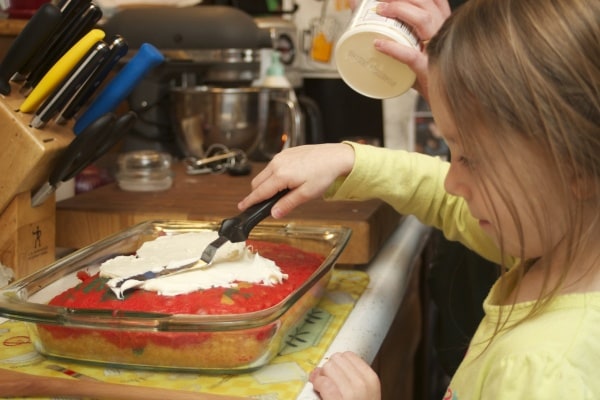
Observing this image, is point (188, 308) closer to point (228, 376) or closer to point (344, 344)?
point (228, 376)

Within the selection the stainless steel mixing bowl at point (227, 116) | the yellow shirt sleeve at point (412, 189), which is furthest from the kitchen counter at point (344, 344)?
the stainless steel mixing bowl at point (227, 116)

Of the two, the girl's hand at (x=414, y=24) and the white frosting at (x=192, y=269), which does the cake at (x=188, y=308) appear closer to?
the white frosting at (x=192, y=269)

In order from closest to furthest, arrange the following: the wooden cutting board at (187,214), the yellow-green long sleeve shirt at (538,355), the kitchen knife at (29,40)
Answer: the yellow-green long sleeve shirt at (538,355), the kitchen knife at (29,40), the wooden cutting board at (187,214)

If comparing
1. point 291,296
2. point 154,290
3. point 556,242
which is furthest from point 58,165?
point 556,242

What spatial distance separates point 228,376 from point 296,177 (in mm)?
249

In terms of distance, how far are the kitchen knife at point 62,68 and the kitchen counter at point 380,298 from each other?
421 mm

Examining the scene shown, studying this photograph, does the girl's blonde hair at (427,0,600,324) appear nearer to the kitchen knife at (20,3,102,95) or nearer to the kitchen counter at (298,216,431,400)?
the kitchen counter at (298,216,431,400)

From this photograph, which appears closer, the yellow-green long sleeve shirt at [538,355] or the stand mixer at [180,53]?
the yellow-green long sleeve shirt at [538,355]

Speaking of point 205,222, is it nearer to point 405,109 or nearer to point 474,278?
point 474,278

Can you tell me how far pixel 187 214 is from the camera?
3.56 feet

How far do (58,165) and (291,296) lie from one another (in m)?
0.37

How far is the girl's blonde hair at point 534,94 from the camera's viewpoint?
0.63 m

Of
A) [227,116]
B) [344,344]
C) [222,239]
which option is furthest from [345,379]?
[227,116]

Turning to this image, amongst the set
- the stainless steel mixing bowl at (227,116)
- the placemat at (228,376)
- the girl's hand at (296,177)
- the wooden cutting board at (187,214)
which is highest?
the girl's hand at (296,177)
